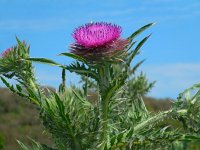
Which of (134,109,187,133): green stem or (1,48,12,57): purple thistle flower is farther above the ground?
(1,48,12,57): purple thistle flower

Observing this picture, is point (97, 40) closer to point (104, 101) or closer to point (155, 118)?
point (104, 101)

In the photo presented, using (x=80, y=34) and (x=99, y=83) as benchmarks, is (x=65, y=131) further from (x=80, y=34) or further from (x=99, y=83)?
(x=80, y=34)

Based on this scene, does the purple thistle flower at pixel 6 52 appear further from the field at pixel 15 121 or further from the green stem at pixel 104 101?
the field at pixel 15 121

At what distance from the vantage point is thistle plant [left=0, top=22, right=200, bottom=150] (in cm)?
374

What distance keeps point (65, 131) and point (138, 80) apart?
4403mm

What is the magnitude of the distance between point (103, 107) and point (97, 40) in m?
0.46

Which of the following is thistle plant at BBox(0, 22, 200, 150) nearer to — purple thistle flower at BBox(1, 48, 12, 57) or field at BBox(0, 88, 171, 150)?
purple thistle flower at BBox(1, 48, 12, 57)

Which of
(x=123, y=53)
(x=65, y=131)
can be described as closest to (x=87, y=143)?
(x=65, y=131)

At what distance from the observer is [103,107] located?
383cm

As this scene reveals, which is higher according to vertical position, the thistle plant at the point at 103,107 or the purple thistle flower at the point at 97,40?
the purple thistle flower at the point at 97,40

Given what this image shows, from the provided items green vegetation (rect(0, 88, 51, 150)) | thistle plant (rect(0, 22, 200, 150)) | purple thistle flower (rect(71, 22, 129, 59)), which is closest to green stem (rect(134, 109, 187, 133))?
thistle plant (rect(0, 22, 200, 150))

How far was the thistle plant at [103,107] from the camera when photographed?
3.74 metres

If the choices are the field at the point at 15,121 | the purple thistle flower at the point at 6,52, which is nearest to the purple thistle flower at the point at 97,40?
the purple thistle flower at the point at 6,52

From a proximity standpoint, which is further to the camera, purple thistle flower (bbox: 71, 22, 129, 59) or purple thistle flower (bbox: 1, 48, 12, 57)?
purple thistle flower (bbox: 1, 48, 12, 57)
